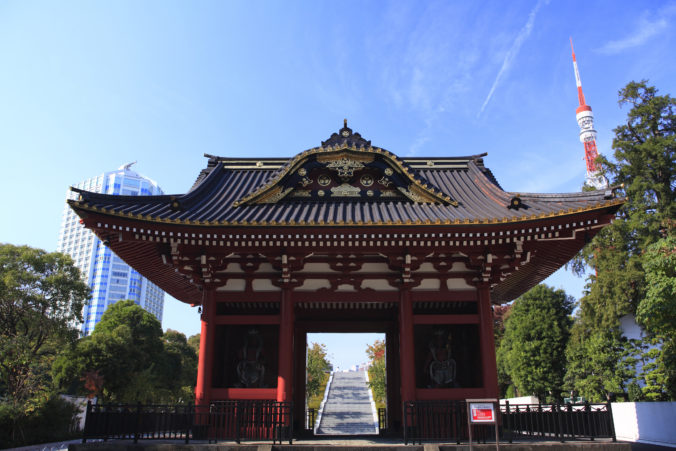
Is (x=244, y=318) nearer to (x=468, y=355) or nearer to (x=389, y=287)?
(x=389, y=287)

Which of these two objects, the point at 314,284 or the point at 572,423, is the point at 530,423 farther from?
the point at 314,284

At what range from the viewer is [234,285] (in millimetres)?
13312

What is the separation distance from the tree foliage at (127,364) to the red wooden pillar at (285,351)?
58.4 ft

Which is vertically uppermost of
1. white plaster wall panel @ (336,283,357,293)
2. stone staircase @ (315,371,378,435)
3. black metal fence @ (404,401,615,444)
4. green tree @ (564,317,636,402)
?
white plaster wall panel @ (336,283,357,293)

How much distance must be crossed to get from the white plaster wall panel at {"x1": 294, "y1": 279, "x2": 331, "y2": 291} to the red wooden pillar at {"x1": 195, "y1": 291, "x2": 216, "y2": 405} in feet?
8.46

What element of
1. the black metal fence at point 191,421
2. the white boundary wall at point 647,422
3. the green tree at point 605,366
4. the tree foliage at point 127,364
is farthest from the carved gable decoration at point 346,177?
the tree foliage at point 127,364

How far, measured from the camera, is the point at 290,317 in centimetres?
1277

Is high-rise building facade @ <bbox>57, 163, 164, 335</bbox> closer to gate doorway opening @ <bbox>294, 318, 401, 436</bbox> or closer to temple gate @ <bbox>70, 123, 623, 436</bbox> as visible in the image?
gate doorway opening @ <bbox>294, 318, 401, 436</bbox>

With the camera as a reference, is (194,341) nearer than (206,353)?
No

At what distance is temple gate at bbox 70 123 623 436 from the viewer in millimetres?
11430

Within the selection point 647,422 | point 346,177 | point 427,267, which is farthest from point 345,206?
point 647,422

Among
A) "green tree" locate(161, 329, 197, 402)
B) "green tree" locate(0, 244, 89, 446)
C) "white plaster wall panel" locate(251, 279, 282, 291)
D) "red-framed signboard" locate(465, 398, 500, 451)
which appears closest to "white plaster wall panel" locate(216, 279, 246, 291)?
"white plaster wall panel" locate(251, 279, 282, 291)

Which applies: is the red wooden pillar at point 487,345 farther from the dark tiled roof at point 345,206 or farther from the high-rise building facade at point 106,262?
the high-rise building facade at point 106,262

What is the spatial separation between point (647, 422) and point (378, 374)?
61.1 ft
